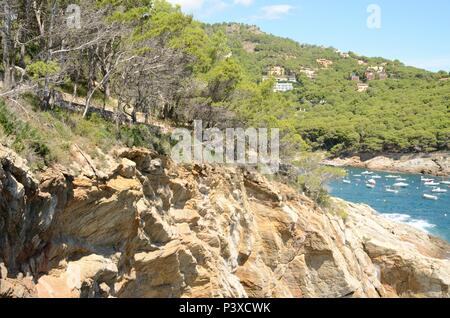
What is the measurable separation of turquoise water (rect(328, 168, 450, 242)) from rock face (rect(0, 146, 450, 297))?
1883cm

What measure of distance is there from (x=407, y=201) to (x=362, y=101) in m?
76.8

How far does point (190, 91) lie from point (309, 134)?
90319 millimetres

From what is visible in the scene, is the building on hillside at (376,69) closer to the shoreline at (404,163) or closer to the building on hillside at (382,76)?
the building on hillside at (382,76)

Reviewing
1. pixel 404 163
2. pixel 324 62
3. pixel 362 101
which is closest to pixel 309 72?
pixel 324 62

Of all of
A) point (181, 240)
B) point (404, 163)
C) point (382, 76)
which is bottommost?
point (404, 163)

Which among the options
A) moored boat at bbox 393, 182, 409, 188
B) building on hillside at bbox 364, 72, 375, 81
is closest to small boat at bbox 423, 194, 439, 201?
moored boat at bbox 393, 182, 409, 188

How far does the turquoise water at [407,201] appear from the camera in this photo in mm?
54156

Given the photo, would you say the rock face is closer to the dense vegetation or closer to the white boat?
the dense vegetation

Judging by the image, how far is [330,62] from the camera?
18912 centimetres

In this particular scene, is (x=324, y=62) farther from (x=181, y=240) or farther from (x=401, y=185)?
(x=181, y=240)
